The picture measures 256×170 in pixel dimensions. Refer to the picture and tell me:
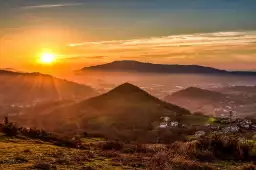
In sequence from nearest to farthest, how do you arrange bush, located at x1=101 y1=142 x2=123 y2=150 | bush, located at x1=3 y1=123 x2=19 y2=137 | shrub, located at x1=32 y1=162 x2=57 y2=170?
1. shrub, located at x1=32 y1=162 x2=57 y2=170
2. bush, located at x1=101 y1=142 x2=123 y2=150
3. bush, located at x1=3 y1=123 x2=19 y2=137

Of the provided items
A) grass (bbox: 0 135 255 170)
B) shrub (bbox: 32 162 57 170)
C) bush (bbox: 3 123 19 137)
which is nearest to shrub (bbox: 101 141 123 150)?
grass (bbox: 0 135 255 170)

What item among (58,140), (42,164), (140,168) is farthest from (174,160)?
(58,140)

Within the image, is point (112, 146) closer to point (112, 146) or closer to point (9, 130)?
point (112, 146)

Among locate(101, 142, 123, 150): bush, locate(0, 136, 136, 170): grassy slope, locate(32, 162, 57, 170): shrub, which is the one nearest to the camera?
locate(32, 162, 57, 170): shrub

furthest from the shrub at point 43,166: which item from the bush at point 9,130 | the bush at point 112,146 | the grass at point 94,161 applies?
the bush at point 9,130

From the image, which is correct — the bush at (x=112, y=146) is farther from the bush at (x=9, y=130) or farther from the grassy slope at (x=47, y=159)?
the bush at (x=9, y=130)

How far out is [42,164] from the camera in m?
19.2

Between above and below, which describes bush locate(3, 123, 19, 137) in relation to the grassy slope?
above

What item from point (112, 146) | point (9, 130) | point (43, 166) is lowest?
point (112, 146)

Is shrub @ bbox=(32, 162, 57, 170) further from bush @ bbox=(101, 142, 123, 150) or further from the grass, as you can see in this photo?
bush @ bbox=(101, 142, 123, 150)

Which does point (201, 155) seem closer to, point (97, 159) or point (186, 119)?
point (97, 159)

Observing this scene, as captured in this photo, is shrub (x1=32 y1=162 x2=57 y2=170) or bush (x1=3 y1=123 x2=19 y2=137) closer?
shrub (x1=32 y1=162 x2=57 y2=170)

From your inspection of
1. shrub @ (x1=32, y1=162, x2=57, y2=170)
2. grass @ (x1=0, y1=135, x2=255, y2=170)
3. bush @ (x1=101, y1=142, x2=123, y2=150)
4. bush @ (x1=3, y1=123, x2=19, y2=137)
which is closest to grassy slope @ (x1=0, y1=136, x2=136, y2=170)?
grass @ (x1=0, y1=135, x2=255, y2=170)

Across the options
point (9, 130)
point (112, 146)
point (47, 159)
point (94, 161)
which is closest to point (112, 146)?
point (112, 146)
